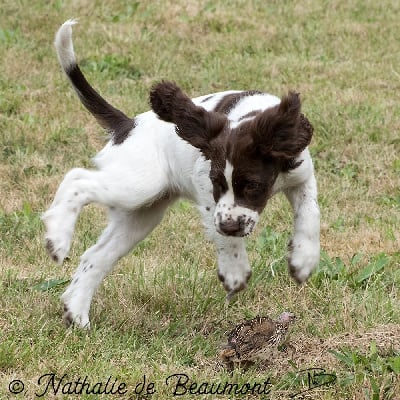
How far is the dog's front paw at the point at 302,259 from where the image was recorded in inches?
187

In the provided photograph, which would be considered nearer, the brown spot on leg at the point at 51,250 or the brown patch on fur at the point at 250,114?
the brown patch on fur at the point at 250,114

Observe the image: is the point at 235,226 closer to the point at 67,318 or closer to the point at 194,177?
the point at 194,177

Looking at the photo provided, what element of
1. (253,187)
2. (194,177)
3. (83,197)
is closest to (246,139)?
(253,187)

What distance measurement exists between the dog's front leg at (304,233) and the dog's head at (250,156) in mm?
386

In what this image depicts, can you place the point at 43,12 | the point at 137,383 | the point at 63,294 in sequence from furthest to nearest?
Answer: the point at 43,12 < the point at 63,294 < the point at 137,383

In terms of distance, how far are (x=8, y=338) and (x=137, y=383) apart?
69cm

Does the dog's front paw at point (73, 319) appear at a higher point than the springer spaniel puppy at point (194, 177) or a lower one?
lower

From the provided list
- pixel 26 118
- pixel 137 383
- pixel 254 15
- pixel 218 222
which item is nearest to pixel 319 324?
pixel 218 222

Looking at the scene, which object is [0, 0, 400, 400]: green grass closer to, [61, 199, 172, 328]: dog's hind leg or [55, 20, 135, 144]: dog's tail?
[61, 199, 172, 328]: dog's hind leg

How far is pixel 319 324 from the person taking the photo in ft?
15.8

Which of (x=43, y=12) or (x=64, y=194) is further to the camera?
(x=43, y=12)

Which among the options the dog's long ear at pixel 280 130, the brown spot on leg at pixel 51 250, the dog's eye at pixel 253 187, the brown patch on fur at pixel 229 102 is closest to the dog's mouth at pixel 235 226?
the dog's eye at pixel 253 187

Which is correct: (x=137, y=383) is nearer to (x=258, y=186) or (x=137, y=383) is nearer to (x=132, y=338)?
(x=132, y=338)

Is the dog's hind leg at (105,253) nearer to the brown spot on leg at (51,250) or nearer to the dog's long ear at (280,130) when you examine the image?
the brown spot on leg at (51,250)
